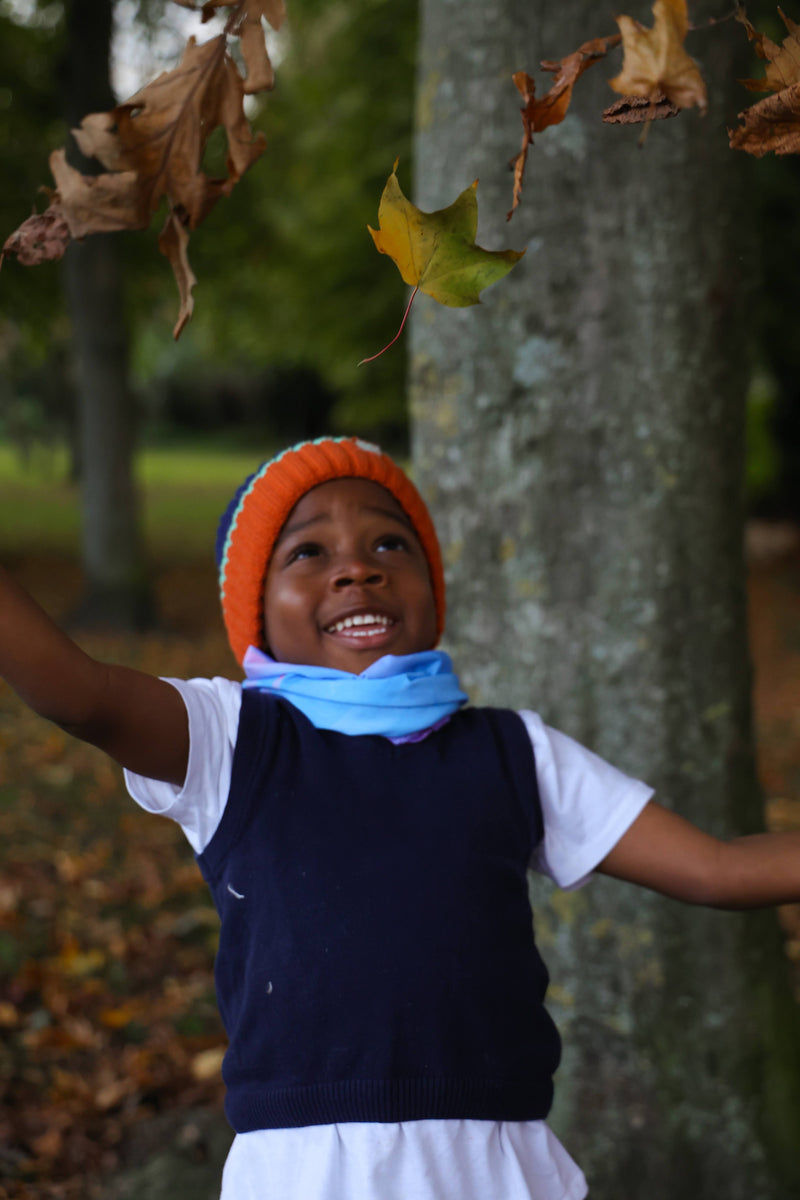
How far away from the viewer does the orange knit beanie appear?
1.97 m

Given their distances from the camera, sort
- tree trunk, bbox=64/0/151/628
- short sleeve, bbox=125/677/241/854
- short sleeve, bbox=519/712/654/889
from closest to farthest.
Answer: short sleeve, bbox=125/677/241/854 < short sleeve, bbox=519/712/654/889 < tree trunk, bbox=64/0/151/628

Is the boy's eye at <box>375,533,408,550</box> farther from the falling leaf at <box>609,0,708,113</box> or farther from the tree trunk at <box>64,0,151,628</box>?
the tree trunk at <box>64,0,151,628</box>

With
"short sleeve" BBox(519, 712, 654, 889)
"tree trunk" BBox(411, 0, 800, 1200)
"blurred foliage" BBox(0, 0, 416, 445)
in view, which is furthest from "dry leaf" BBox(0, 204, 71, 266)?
"blurred foliage" BBox(0, 0, 416, 445)

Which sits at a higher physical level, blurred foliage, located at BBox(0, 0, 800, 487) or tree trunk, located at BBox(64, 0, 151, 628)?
blurred foliage, located at BBox(0, 0, 800, 487)

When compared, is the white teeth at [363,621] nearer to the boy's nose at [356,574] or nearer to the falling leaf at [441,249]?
the boy's nose at [356,574]

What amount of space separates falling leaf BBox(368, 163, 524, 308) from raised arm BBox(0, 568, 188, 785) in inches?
26.2

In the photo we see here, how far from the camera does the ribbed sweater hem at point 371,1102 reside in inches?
63.8

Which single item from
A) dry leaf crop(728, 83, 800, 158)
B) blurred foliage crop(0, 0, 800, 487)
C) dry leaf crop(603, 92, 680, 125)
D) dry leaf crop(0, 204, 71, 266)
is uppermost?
blurred foliage crop(0, 0, 800, 487)

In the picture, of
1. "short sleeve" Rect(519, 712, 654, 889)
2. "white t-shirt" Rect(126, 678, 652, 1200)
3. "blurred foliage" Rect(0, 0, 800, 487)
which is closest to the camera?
"white t-shirt" Rect(126, 678, 652, 1200)

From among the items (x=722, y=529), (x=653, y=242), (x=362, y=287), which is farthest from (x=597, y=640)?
(x=362, y=287)

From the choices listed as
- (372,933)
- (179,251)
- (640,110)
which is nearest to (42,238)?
(179,251)

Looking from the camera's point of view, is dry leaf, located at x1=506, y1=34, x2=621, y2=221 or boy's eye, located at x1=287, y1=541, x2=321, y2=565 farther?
boy's eye, located at x1=287, y1=541, x2=321, y2=565

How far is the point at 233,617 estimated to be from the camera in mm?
2066

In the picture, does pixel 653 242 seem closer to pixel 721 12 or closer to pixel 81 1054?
pixel 721 12
